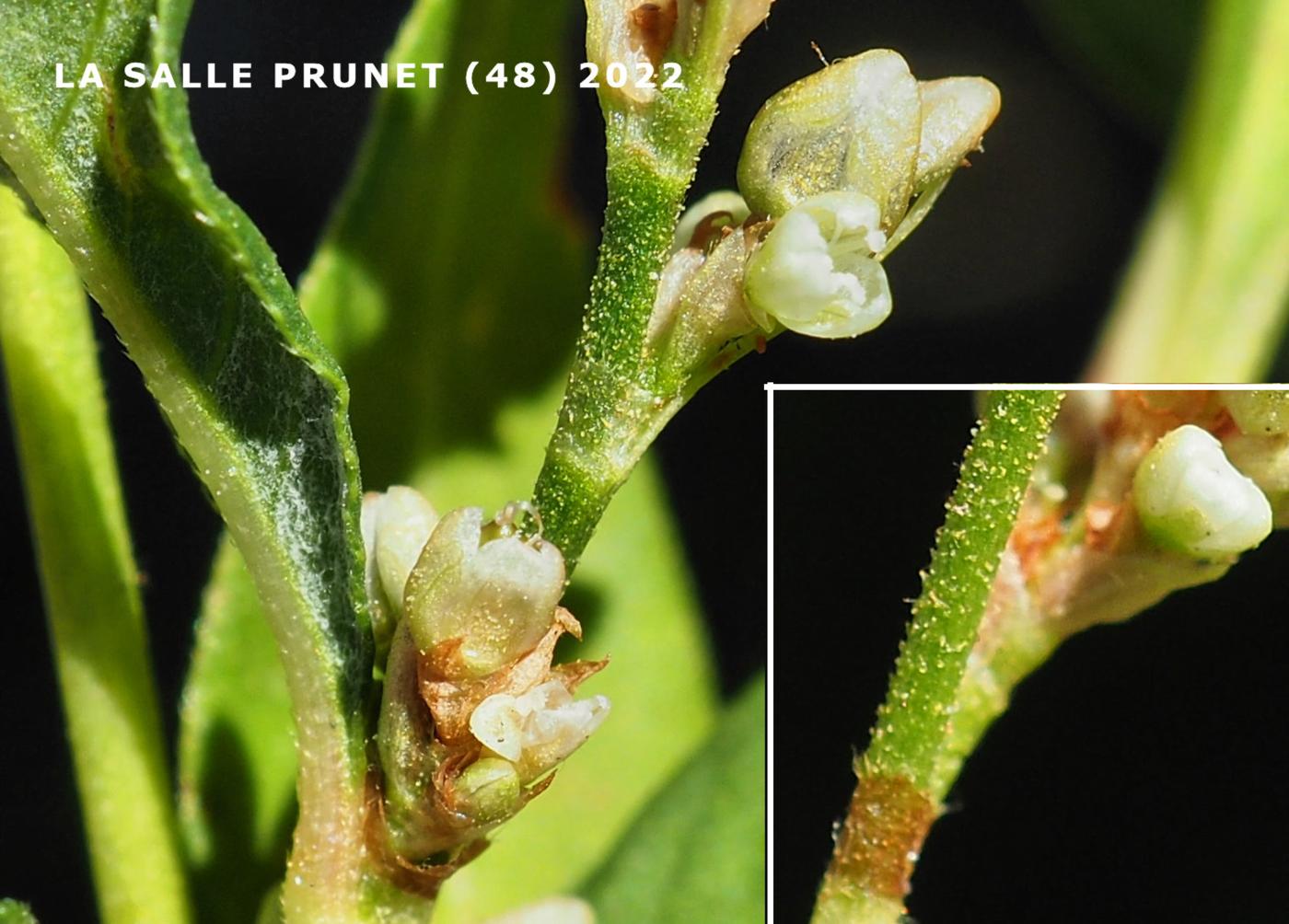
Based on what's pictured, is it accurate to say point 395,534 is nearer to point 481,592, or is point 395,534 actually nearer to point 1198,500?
point 481,592

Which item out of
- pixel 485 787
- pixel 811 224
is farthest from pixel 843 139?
pixel 485 787

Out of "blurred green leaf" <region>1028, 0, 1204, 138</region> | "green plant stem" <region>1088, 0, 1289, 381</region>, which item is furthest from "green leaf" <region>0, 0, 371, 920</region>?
"blurred green leaf" <region>1028, 0, 1204, 138</region>

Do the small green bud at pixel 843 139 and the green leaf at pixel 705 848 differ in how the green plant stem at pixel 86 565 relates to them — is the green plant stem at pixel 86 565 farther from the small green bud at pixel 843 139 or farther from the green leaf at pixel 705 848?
the small green bud at pixel 843 139

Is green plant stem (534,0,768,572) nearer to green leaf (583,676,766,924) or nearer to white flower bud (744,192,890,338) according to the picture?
white flower bud (744,192,890,338)

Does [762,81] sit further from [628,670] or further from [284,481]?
[284,481]

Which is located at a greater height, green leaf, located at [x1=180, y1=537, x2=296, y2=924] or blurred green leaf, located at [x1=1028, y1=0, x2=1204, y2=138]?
blurred green leaf, located at [x1=1028, y1=0, x2=1204, y2=138]

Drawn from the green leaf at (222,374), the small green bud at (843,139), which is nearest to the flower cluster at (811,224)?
the small green bud at (843,139)
